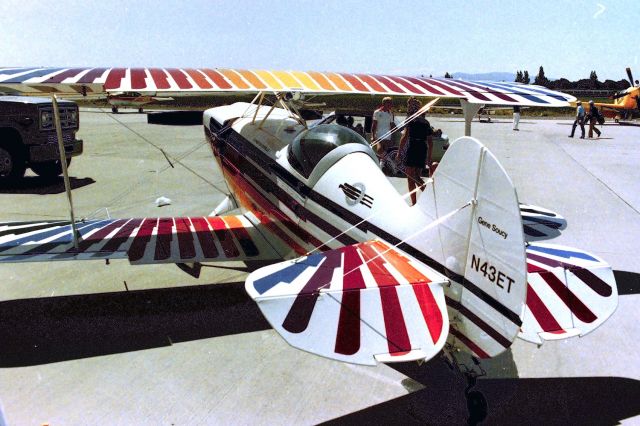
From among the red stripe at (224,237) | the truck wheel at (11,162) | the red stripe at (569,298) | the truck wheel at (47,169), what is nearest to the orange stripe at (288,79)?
the red stripe at (224,237)

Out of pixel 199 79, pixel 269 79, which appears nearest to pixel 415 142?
pixel 269 79

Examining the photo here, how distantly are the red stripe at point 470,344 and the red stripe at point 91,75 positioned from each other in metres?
4.72

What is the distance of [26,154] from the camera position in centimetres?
1101

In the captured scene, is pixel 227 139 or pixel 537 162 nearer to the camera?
pixel 227 139

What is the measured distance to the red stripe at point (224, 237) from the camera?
5320mm

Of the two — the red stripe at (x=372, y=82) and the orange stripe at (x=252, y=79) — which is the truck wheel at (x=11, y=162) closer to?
the orange stripe at (x=252, y=79)

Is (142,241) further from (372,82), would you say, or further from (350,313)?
(372,82)

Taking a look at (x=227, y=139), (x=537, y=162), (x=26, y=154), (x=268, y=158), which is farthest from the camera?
(x=537, y=162)

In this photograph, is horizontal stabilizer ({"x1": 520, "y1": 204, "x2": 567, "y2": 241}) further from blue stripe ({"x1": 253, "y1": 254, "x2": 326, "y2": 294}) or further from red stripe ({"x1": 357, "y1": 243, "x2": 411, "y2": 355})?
blue stripe ({"x1": 253, "y1": 254, "x2": 326, "y2": 294})

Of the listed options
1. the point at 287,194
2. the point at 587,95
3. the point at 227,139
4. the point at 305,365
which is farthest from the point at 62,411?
the point at 587,95

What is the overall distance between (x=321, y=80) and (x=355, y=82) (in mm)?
502

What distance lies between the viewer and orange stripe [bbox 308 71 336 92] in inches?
258

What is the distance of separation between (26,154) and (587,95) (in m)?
60.8

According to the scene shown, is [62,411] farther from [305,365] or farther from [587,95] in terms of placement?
[587,95]
